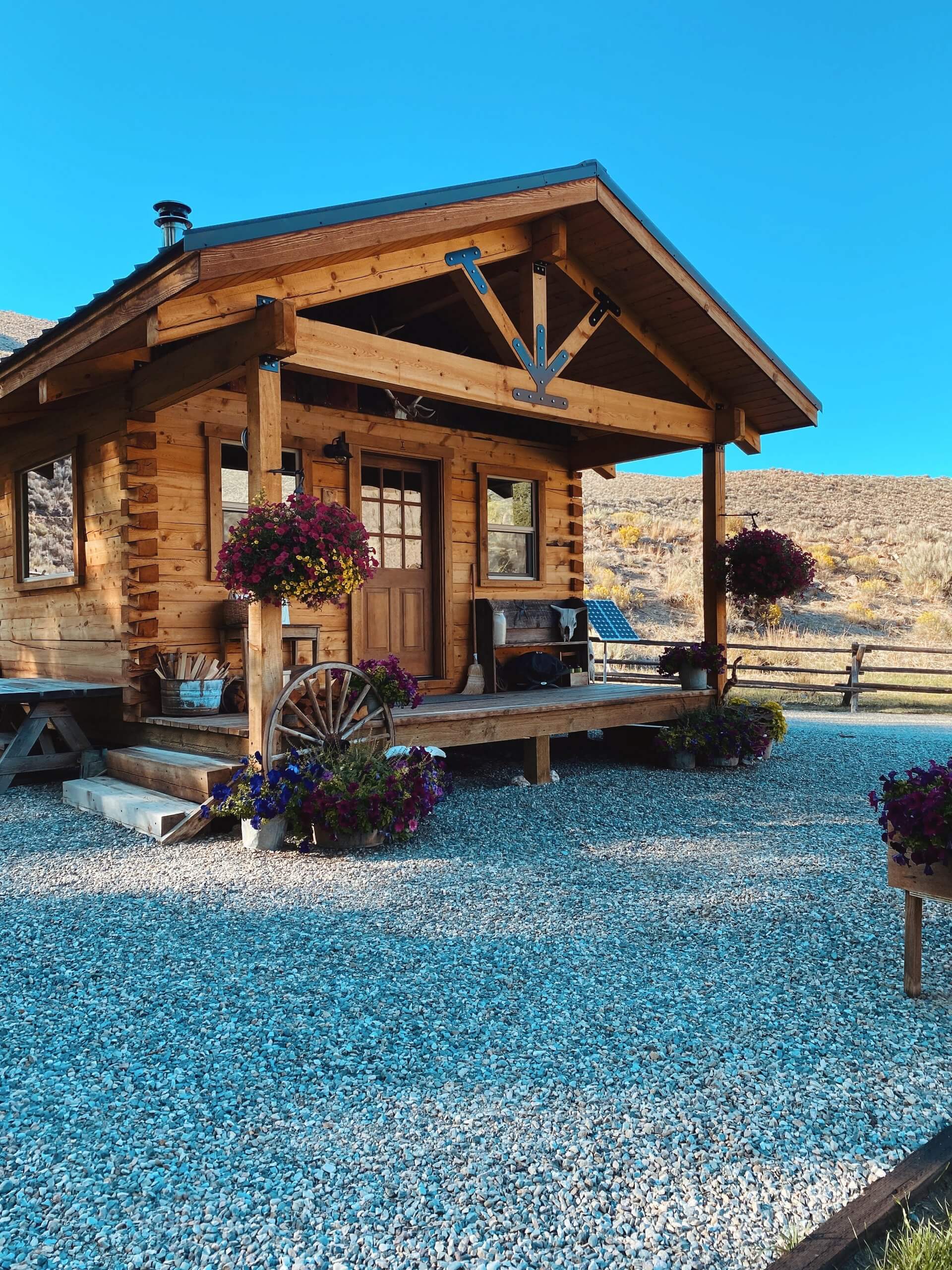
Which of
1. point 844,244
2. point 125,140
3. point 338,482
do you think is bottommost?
point 338,482

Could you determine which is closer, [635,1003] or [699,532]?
[635,1003]

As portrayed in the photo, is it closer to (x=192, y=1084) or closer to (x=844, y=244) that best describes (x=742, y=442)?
(x=192, y=1084)

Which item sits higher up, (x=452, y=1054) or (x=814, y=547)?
(x=814, y=547)

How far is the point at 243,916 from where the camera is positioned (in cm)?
423

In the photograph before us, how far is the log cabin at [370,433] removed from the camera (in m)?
5.49

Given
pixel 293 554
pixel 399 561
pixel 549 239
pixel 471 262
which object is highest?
pixel 549 239

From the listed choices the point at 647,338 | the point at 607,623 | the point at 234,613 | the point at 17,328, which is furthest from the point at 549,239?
the point at 17,328

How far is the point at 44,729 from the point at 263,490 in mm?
3462

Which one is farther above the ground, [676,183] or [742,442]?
[676,183]

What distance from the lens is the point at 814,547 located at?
31.7m

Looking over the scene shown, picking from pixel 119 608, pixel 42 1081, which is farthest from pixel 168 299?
pixel 42 1081

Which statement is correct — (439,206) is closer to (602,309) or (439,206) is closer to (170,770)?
(602,309)

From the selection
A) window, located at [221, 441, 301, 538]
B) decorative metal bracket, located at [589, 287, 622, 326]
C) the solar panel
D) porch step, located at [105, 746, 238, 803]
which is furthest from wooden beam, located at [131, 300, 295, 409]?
the solar panel

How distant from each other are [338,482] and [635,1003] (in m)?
5.97
